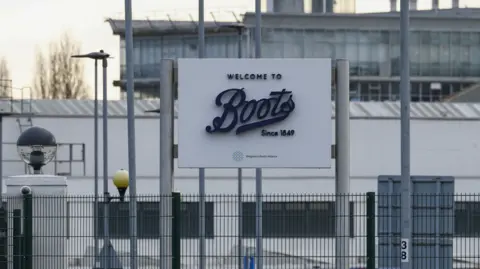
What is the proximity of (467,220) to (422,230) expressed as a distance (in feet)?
2.77

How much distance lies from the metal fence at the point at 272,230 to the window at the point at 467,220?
2 centimetres

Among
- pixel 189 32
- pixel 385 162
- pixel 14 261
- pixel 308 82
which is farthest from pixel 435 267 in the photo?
pixel 189 32

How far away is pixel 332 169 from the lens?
50.0 metres

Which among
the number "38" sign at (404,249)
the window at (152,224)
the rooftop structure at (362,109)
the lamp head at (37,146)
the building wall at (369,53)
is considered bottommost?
the number "38" sign at (404,249)

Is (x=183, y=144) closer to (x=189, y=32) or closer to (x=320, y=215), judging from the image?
(x=320, y=215)

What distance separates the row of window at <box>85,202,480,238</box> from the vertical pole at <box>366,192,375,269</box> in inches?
16.1

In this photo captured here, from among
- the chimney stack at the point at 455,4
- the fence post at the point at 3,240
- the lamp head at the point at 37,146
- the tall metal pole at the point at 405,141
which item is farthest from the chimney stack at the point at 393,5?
the fence post at the point at 3,240

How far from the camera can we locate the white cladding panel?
5038 cm

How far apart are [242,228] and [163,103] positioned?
3199 mm

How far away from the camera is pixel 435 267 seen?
77.3ft

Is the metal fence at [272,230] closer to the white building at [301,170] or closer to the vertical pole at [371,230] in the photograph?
the vertical pole at [371,230]

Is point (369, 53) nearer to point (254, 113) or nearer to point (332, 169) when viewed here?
point (332, 169)

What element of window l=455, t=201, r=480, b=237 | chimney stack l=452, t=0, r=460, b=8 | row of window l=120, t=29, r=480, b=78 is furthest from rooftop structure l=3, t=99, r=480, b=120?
chimney stack l=452, t=0, r=460, b=8

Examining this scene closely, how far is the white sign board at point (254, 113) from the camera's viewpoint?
24578 millimetres
